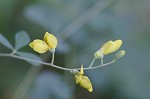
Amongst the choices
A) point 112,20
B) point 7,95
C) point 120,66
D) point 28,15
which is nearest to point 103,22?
point 112,20

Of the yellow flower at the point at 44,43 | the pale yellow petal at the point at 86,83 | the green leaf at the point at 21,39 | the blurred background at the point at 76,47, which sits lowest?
the pale yellow petal at the point at 86,83

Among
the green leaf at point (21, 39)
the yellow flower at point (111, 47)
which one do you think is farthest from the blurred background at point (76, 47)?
the yellow flower at point (111, 47)

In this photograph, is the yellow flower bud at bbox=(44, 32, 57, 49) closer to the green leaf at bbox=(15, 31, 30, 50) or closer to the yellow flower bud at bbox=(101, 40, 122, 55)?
the yellow flower bud at bbox=(101, 40, 122, 55)

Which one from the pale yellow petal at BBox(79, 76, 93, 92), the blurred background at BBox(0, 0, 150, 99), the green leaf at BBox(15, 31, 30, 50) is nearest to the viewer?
the pale yellow petal at BBox(79, 76, 93, 92)

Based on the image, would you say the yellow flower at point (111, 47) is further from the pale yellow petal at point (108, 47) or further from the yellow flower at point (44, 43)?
the yellow flower at point (44, 43)

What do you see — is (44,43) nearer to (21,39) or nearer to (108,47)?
(108,47)

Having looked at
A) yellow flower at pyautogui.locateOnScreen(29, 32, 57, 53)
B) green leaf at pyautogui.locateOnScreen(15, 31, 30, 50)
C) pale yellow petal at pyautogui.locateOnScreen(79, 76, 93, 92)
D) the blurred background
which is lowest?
pale yellow petal at pyautogui.locateOnScreen(79, 76, 93, 92)

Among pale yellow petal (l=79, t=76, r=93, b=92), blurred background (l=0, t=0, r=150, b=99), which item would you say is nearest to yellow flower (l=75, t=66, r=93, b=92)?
pale yellow petal (l=79, t=76, r=93, b=92)

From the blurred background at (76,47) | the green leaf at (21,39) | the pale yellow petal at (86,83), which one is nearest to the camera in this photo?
the pale yellow petal at (86,83)
